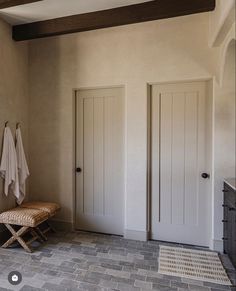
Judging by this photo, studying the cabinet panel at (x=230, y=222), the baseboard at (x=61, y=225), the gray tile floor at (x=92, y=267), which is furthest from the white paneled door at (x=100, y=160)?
the cabinet panel at (x=230, y=222)

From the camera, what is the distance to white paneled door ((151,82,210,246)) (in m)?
2.67

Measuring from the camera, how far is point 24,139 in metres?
3.15

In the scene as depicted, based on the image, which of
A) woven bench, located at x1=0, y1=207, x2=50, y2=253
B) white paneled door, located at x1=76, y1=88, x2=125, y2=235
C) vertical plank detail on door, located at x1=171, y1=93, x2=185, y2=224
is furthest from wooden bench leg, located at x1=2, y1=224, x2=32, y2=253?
vertical plank detail on door, located at x1=171, y1=93, x2=185, y2=224

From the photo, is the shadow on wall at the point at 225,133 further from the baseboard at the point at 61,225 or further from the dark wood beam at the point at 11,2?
the dark wood beam at the point at 11,2

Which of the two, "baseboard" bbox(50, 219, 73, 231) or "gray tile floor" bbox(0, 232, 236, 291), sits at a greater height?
"baseboard" bbox(50, 219, 73, 231)

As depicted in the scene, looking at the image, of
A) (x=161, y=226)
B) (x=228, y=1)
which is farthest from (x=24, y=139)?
(x=228, y=1)

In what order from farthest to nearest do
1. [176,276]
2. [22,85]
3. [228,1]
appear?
[22,85]
[176,276]
[228,1]

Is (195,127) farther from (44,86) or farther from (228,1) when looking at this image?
(44,86)

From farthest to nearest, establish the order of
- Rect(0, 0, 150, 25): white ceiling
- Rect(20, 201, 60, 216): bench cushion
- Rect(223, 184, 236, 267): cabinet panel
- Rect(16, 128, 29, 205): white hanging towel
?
1. Rect(16, 128, 29, 205): white hanging towel
2. Rect(20, 201, 60, 216): bench cushion
3. Rect(0, 0, 150, 25): white ceiling
4. Rect(223, 184, 236, 267): cabinet panel

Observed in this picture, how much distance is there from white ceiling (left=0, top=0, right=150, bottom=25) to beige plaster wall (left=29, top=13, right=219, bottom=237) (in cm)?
40

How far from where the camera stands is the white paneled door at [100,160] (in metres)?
2.96

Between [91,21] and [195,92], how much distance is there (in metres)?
1.49

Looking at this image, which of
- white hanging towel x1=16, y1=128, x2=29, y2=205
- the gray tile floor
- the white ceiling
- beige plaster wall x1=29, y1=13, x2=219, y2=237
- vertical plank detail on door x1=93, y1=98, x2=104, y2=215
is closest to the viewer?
the gray tile floor

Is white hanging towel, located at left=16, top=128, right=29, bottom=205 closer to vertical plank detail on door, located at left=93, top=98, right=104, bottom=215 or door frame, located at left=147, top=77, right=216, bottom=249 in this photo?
vertical plank detail on door, located at left=93, top=98, right=104, bottom=215
